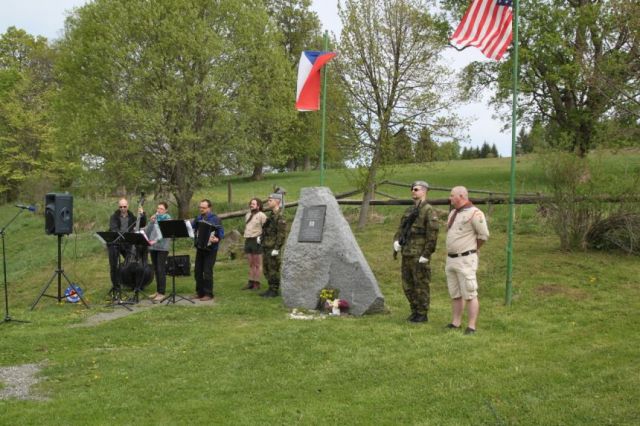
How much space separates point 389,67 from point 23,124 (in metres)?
27.0

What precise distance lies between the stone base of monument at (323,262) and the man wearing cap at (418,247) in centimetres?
89

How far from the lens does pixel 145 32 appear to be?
730 inches

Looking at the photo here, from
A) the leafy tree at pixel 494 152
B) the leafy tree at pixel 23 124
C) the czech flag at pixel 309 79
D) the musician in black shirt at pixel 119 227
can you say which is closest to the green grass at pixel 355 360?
the musician in black shirt at pixel 119 227

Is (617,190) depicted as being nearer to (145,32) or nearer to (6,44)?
(145,32)

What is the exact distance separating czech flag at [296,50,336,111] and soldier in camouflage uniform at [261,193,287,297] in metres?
1.88

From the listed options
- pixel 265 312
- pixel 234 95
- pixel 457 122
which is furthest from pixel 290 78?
pixel 265 312

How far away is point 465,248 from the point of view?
24.6 ft

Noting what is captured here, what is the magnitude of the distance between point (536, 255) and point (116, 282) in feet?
28.1

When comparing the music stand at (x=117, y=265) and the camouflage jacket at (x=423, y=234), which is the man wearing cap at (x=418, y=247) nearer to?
the camouflage jacket at (x=423, y=234)

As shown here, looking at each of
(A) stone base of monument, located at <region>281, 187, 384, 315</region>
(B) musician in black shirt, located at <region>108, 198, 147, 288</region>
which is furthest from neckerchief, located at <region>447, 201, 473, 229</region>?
(B) musician in black shirt, located at <region>108, 198, 147, 288</region>

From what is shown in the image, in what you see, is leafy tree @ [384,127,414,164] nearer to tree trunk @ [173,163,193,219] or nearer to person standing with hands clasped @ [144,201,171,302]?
tree trunk @ [173,163,193,219]

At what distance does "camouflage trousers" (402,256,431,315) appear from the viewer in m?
8.16

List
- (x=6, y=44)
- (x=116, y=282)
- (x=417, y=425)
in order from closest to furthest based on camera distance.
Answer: (x=417, y=425), (x=116, y=282), (x=6, y=44)

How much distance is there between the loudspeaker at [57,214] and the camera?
405 inches
